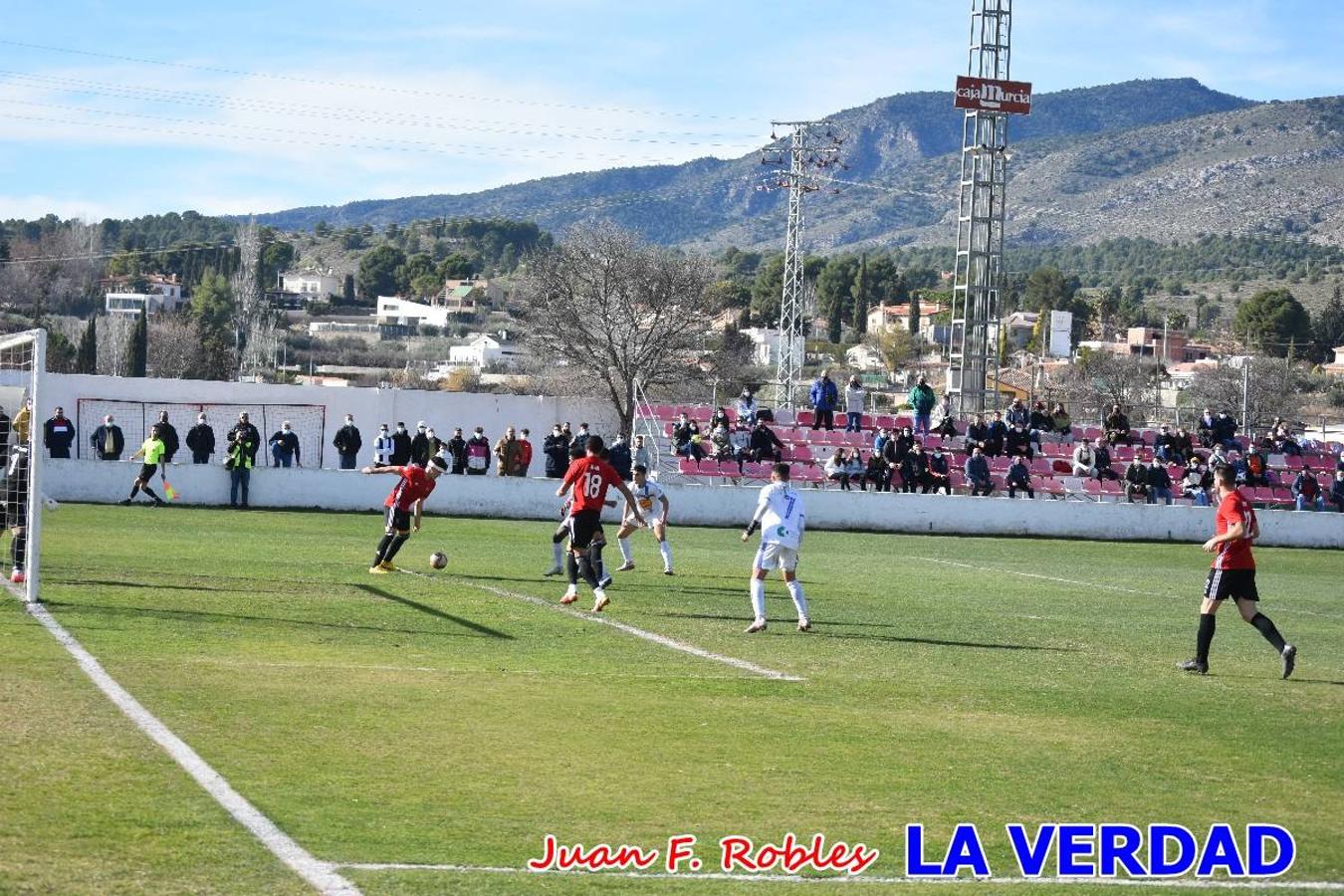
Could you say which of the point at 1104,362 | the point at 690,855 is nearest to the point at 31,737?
the point at 690,855

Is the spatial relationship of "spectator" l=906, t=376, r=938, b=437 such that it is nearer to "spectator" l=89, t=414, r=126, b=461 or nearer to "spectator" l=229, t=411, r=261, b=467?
"spectator" l=229, t=411, r=261, b=467

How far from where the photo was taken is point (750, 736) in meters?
11.4

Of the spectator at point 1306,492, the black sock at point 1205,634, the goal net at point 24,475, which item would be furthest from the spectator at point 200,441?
the black sock at point 1205,634

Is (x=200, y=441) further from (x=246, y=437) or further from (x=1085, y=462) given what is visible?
(x=1085, y=462)

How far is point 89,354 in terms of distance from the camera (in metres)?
96.2

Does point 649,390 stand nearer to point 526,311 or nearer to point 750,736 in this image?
point 526,311

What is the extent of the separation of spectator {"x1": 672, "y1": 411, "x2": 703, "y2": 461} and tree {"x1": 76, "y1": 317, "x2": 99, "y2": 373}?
58054 millimetres

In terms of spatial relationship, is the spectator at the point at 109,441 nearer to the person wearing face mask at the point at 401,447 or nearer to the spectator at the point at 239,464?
the spectator at the point at 239,464

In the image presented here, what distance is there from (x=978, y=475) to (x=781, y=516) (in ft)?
86.0

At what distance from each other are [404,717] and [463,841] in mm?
3390

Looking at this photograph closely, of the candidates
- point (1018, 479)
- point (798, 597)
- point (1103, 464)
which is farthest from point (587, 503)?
point (1103, 464)

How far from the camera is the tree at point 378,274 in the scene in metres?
192

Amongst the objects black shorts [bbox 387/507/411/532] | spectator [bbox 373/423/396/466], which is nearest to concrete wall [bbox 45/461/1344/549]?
spectator [bbox 373/423/396/466]

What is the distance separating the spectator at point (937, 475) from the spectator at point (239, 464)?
16621mm
